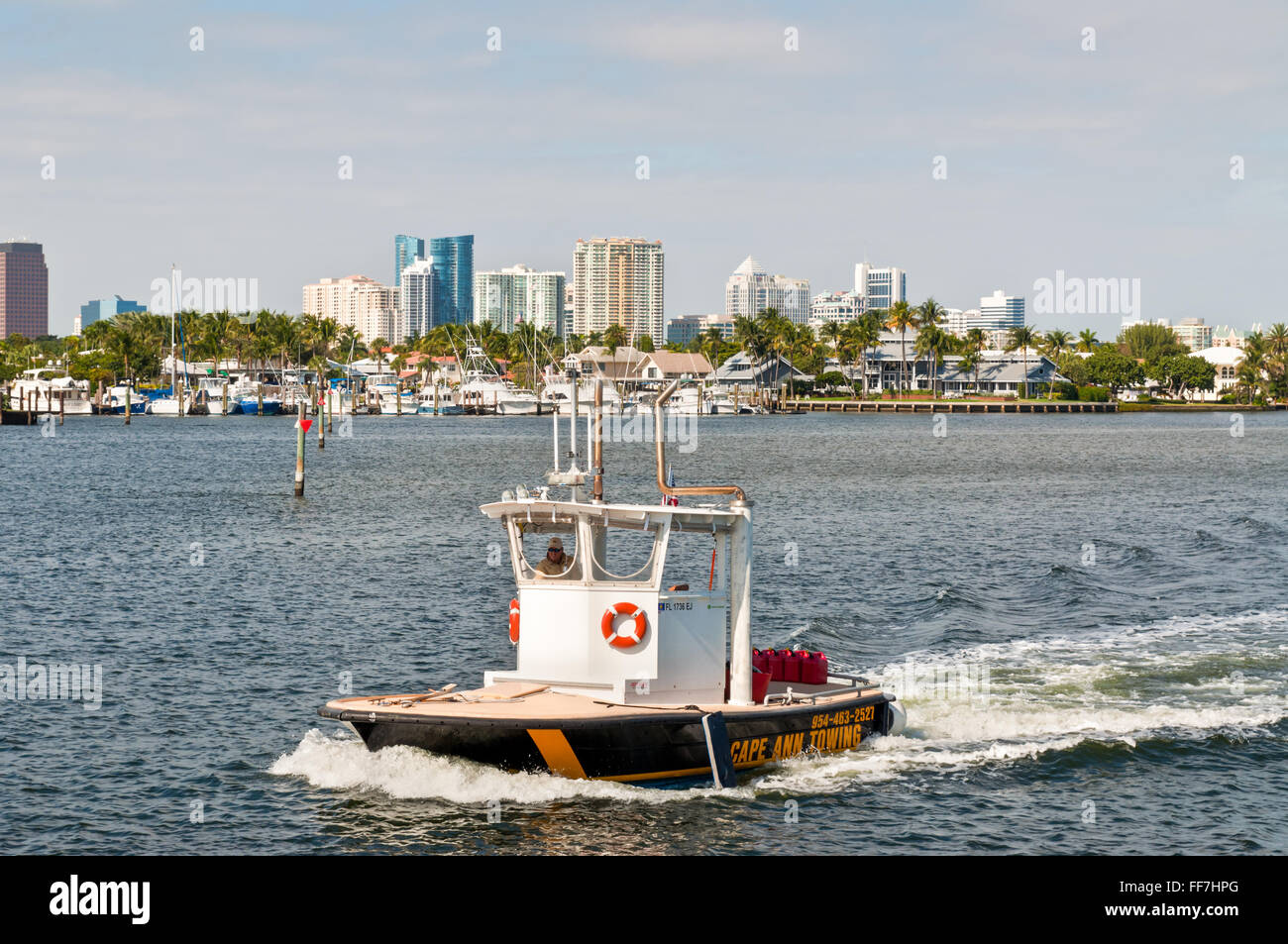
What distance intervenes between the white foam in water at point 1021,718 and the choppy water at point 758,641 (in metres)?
0.08

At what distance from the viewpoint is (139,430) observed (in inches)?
6088

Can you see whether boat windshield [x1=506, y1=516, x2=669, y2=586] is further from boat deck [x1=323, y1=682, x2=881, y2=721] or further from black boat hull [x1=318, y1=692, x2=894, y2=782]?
black boat hull [x1=318, y1=692, x2=894, y2=782]

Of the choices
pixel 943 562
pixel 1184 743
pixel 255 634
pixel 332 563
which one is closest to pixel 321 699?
pixel 255 634

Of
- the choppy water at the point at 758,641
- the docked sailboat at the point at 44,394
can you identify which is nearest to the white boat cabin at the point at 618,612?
the choppy water at the point at 758,641

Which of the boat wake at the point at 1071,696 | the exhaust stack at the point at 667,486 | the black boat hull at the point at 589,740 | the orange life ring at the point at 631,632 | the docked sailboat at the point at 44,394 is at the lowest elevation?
the boat wake at the point at 1071,696

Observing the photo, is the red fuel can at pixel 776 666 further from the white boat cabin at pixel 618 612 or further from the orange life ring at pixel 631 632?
the orange life ring at pixel 631 632

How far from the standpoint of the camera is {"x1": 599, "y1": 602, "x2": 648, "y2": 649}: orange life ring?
68.6 ft

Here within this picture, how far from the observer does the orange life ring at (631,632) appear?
2092 cm

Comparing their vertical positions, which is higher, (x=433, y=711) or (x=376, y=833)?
(x=433, y=711)

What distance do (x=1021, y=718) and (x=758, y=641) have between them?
31.5 ft

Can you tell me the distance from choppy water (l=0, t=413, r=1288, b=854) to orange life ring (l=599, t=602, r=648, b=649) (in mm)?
2256

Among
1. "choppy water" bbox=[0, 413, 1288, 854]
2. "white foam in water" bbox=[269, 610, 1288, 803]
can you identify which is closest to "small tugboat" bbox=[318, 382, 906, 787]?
"white foam in water" bbox=[269, 610, 1288, 803]
